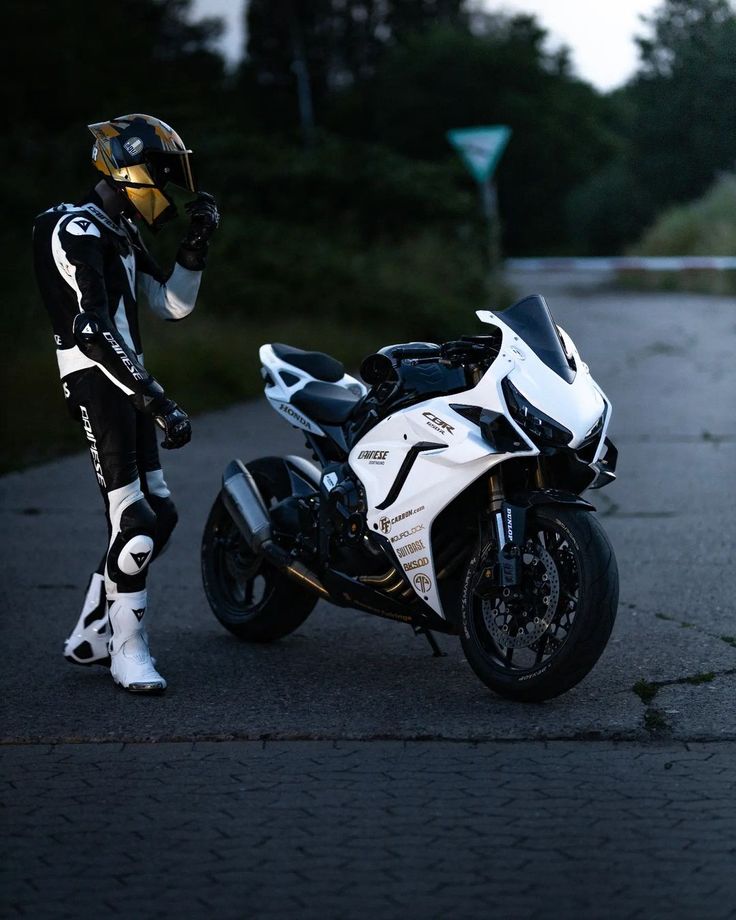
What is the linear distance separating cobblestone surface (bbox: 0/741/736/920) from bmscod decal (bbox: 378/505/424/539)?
84cm

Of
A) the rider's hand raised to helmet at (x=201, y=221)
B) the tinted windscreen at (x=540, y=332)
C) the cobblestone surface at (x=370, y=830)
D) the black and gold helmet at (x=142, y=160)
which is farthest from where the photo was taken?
the rider's hand raised to helmet at (x=201, y=221)

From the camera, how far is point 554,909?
3.89 m

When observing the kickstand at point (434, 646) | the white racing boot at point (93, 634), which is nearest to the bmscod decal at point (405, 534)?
the kickstand at point (434, 646)

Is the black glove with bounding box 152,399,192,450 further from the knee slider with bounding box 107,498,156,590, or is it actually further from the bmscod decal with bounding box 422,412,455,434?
the bmscod decal with bounding box 422,412,455,434

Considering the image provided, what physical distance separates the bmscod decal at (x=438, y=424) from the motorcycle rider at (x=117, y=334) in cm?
84

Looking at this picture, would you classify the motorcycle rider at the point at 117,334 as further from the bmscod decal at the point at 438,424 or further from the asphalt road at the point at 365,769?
the bmscod decal at the point at 438,424

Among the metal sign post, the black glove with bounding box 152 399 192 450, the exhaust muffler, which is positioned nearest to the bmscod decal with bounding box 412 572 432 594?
the exhaust muffler

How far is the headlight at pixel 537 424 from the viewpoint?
5.35 meters

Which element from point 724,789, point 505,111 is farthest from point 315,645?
point 505,111

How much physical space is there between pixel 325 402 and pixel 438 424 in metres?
0.87

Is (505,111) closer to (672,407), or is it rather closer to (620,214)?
(620,214)

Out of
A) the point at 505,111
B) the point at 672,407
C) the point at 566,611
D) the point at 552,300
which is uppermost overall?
the point at 566,611

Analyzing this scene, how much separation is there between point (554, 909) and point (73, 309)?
297 centimetres

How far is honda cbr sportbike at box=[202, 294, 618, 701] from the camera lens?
5.38 metres
